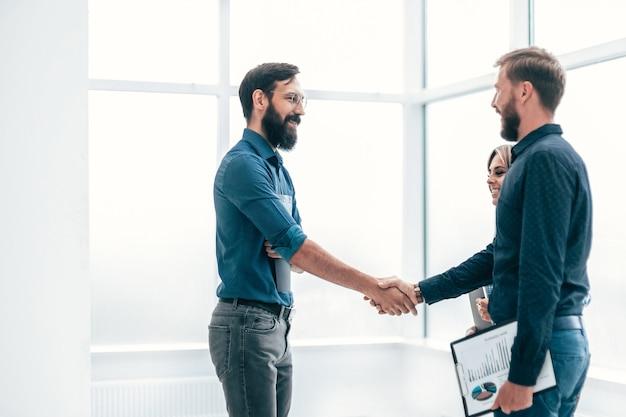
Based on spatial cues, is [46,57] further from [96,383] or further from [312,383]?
[312,383]

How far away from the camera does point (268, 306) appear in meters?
2.71

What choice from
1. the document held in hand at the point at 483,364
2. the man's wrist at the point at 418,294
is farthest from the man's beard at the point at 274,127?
the document held in hand at the point at 483,364

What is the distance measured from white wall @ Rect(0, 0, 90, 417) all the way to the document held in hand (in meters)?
1.75

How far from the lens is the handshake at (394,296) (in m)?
2.96

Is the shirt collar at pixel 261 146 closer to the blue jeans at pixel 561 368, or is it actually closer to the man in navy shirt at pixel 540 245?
the man in navy shirt at pixel 540 245

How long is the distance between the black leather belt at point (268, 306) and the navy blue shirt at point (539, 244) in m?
0.89

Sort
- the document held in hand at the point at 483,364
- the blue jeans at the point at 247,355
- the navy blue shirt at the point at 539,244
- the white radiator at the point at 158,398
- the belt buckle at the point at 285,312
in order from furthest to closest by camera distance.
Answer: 1. the white radiator at the point at 158,398
2. the belt buckle at the point at 285,312
3. the blue jeans at the point at 247,355
4. the document held in hand at the point at 483,364
5. the navy blue shirt at the point at 539,244

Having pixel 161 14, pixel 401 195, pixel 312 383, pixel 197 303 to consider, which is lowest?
pixel 312 383

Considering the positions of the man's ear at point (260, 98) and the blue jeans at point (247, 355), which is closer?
the blue jeans at point (247, 355)

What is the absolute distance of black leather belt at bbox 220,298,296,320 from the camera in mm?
2682

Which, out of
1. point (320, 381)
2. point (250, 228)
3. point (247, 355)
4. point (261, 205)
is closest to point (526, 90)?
point (261, 205)

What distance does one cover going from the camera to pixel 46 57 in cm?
313

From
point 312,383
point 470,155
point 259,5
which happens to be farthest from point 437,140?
point 312,383

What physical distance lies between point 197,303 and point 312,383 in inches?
31.9
